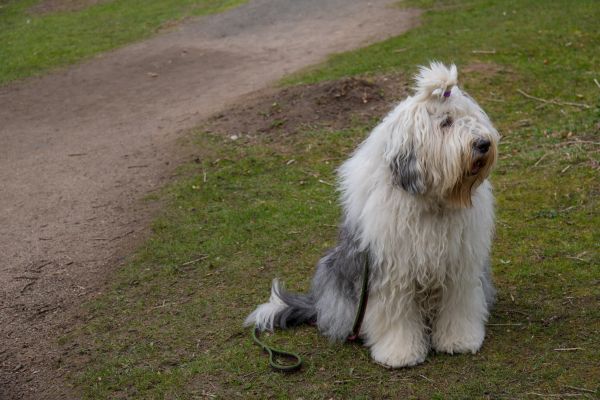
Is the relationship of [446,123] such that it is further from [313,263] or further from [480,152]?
[313,263]

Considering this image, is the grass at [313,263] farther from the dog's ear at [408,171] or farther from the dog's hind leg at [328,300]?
the dog's ear at [408,171]

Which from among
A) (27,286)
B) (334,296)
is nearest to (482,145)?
(334,296)

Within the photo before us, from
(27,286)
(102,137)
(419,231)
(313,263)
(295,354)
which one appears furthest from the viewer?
(102,137)

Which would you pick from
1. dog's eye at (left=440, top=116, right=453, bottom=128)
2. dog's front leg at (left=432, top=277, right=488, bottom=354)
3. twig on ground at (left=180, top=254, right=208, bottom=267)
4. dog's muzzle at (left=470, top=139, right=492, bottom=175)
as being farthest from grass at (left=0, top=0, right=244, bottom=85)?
dog's muzzle at (left=470, top=139, right=492, bottom=175)

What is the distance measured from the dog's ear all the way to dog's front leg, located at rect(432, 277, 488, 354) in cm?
67

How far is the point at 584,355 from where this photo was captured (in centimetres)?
459

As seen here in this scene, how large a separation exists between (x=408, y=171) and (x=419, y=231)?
1.21 feet

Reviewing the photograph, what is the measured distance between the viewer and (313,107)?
9562 mm

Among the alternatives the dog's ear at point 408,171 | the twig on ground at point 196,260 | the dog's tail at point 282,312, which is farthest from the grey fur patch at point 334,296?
the twig on ground at point 196,260

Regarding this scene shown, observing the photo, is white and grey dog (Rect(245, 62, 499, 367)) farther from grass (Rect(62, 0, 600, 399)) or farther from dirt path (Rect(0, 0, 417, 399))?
dirt path (Rect(0, 0, 417, 399))

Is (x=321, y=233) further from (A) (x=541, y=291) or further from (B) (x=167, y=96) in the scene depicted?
(B) (x=167, y=96)

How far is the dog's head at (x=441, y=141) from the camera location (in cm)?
422

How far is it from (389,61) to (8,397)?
7.52 m

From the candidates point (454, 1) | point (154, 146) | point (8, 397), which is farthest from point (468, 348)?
point (454, 1)
